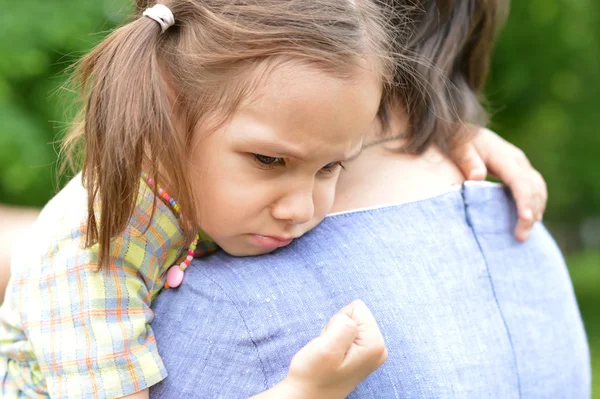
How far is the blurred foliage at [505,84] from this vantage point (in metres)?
5.07

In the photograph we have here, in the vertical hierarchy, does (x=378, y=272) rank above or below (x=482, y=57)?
below

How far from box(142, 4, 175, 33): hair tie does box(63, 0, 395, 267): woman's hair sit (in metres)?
0.02

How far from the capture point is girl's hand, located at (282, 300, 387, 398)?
147cm

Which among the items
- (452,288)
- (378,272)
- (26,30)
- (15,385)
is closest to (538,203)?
(452,288)

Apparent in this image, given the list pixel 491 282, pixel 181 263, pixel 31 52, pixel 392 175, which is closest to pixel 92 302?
pixel 181 263

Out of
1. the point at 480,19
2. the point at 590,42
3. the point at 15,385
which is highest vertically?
the point at 480,19

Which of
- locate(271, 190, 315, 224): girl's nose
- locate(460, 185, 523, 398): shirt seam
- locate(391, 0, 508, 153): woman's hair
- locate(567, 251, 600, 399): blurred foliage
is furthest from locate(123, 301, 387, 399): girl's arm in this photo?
locate(567, 251, 600, 399): blurred foliage

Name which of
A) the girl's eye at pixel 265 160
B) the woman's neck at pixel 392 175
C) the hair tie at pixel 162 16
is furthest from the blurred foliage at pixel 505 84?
the woman's neck at pixel 392 175

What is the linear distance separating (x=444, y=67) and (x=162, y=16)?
838 millimetres

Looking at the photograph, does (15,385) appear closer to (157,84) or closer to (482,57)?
(157,84)

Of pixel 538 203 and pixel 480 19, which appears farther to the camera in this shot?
pixel 480 19

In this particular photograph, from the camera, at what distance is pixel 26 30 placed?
16.9 ft

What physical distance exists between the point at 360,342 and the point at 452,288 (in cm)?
36

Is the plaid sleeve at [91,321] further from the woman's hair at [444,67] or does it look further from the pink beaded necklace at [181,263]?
the woman's hair at [444,67]
